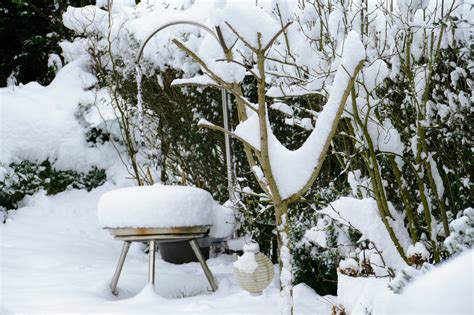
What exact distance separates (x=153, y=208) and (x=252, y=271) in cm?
80

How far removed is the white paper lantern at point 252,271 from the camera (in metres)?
3.89

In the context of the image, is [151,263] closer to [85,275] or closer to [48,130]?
[85,275]

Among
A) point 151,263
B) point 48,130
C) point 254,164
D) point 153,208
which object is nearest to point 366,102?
point 254,164

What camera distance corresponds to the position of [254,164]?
8.89 feet

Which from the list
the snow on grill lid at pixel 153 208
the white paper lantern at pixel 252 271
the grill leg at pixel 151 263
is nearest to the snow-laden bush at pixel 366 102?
the white paper lantern at pixel 252 271

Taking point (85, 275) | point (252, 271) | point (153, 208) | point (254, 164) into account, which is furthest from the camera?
point (85, 275)

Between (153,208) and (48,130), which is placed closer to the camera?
(153,208)

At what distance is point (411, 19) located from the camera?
3.05 m

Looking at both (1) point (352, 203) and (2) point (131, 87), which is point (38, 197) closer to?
(2) point (131, 87)

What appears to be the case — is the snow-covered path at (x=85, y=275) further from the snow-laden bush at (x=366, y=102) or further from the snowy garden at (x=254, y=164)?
the snow-laden bush at (x=366, y=102)

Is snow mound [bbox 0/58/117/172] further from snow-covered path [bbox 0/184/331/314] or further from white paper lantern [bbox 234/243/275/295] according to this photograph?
white paper lantern [bbox 234/243/275/295]

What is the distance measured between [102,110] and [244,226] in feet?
9.40

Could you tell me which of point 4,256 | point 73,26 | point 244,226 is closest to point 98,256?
point 4,256

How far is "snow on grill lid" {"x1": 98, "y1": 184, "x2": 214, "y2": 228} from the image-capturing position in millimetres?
4203
